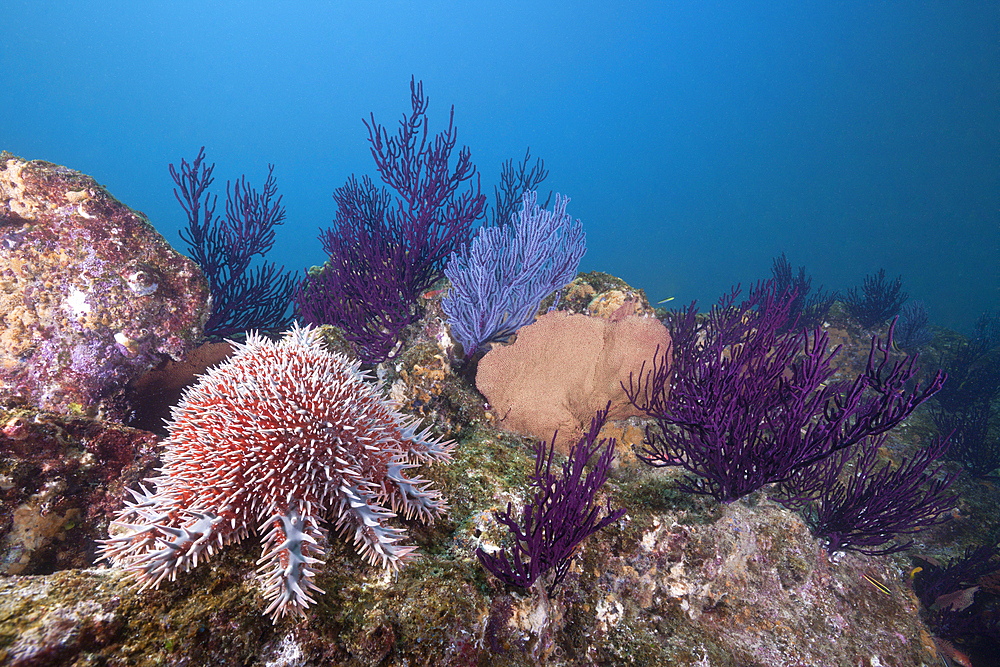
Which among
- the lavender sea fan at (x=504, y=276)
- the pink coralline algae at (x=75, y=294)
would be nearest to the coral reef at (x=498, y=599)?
the lavender sea fan at (x=504, y=276)

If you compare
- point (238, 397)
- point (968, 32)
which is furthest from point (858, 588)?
point (968, 32)

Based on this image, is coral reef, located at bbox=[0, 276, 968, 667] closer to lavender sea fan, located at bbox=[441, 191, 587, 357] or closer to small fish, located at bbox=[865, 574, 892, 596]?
small fish, located at bbox=[865, 574, 892, 596]

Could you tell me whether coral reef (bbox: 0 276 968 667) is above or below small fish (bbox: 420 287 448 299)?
below

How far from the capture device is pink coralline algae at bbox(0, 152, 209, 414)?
12.6 feet

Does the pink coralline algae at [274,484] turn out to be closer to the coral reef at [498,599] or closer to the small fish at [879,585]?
the coral reef at [498,599]

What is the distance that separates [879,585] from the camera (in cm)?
340

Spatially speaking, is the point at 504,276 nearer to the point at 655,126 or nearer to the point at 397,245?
the point at 397,245

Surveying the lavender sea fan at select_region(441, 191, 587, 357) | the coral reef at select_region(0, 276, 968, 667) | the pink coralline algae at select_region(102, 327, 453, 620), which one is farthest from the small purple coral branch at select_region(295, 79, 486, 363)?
the pink coralline algae at select_region(102, 327, 453, 620)

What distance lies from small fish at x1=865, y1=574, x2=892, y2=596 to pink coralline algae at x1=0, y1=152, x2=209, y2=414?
749 cm

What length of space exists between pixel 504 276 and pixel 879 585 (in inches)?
188

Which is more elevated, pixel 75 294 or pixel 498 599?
pixel 75 294

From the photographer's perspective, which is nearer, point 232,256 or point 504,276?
point 504,276

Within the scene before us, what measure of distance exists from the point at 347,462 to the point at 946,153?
107 metres

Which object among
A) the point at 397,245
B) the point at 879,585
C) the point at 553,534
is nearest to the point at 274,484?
the point at 553,534
